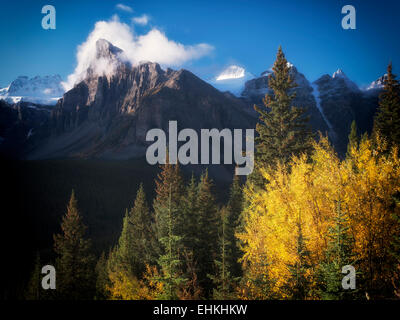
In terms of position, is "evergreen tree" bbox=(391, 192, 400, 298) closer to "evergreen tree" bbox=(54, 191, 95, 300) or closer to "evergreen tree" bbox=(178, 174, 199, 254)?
"evergreen tree" bbox=(178, 174, 199, 254)

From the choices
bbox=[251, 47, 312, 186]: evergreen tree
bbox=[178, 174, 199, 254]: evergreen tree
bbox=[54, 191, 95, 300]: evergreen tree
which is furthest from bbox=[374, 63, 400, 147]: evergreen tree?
bbox=[54, 191, 95, 300]: evergreen tree

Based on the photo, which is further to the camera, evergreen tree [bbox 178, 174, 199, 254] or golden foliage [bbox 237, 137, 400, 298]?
evergreen tree [bbox 178, 174, 199, 254]

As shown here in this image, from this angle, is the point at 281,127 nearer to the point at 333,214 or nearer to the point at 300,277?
the point at 333,214

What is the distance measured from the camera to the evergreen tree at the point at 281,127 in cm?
1717

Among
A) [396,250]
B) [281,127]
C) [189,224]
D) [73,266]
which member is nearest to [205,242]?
[189,224]

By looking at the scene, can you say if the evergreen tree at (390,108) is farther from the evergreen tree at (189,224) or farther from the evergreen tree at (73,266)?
the evergreen tree at (73,266)

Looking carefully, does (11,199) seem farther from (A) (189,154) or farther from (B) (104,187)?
(A) (189,154)

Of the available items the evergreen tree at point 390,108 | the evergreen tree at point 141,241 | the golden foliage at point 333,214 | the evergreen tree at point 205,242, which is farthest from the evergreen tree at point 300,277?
the evergreen tree at point 390,108

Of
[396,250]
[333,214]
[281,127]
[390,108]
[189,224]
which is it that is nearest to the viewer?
[396,250]

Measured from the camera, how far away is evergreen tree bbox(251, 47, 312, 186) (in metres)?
17.2

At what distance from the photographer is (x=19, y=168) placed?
145m

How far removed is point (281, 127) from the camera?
17.7m

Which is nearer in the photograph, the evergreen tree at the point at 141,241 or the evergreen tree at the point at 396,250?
the evergreen tree at the point at 396,250
